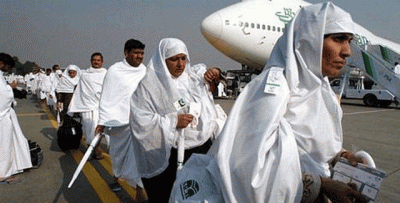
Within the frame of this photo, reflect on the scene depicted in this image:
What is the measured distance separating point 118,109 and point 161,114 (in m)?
1.56

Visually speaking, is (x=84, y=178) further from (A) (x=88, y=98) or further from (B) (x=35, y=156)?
(A) (x=88, y=98)

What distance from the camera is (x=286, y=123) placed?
1102 millimetres

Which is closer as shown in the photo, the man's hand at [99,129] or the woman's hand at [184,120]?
the woman's hand at [184,120]

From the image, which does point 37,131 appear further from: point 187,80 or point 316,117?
point 316,117

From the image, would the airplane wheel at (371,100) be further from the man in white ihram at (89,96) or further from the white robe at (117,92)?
the white robe at (117,92)

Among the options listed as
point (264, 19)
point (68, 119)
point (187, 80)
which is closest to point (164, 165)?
point (187, 80)

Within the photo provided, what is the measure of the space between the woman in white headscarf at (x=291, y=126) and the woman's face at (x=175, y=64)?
112 cm

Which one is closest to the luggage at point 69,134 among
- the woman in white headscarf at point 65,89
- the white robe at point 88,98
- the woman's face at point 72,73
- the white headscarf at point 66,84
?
the white robe at point 88,98

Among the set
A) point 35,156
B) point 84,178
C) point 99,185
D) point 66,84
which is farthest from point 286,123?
point 66,84

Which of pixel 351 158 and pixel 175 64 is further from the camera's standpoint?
pixel 175 64

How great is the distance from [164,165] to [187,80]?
789 mm

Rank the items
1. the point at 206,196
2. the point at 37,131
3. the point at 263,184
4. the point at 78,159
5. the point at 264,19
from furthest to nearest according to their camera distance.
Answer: the point at 264,19, the point at 37,131, the point at 78,159, the point at 206,196, the point at 263,184

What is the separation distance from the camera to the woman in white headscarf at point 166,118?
2.07 m

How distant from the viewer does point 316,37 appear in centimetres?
116
